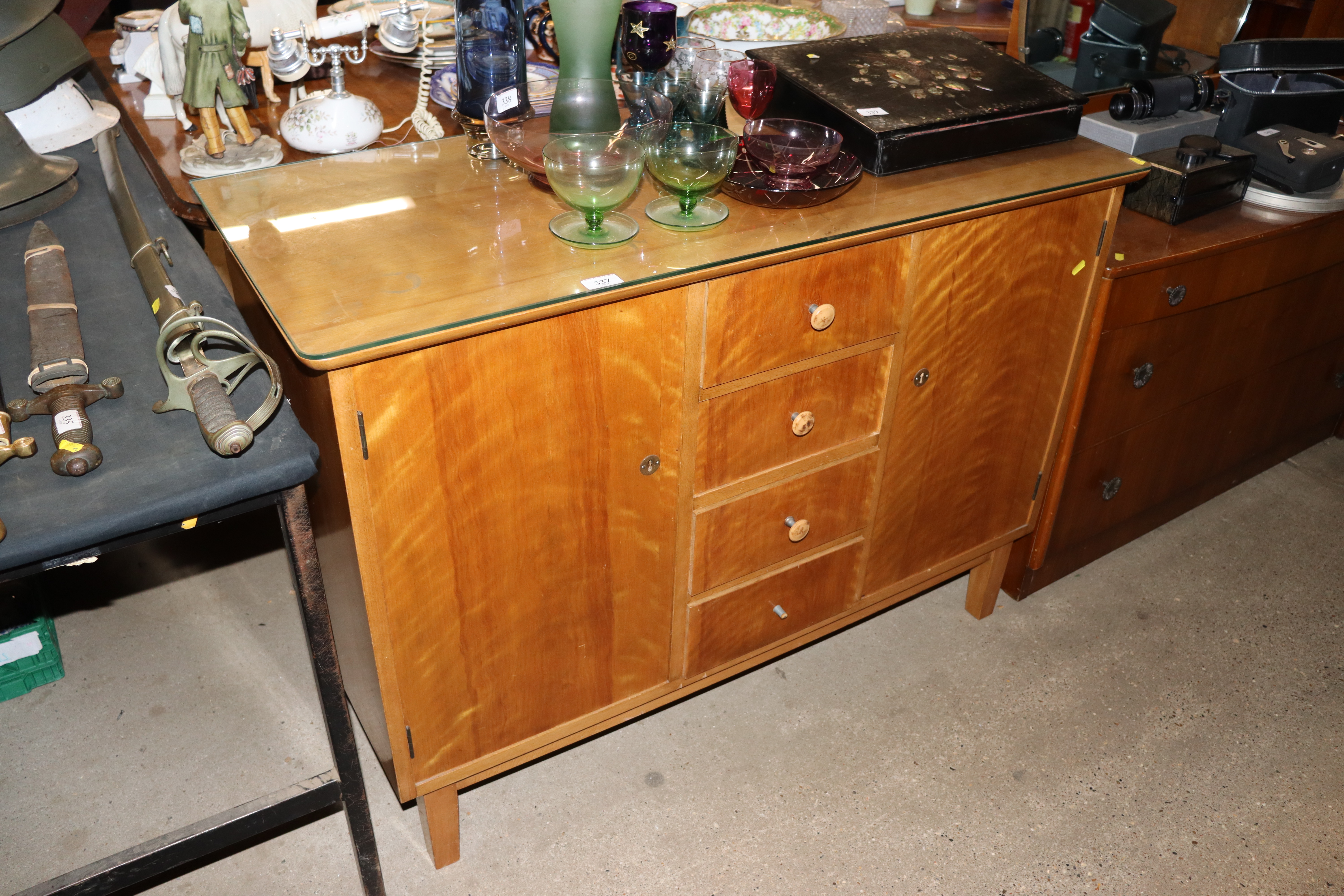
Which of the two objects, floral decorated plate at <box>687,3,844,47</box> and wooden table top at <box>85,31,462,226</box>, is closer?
wooden table top at <box>85,31,462,226</box>

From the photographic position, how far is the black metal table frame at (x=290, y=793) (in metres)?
1.04

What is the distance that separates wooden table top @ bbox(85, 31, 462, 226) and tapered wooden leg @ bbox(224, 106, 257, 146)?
44 mm

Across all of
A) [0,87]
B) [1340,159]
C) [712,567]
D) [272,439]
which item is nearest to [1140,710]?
[712,567]

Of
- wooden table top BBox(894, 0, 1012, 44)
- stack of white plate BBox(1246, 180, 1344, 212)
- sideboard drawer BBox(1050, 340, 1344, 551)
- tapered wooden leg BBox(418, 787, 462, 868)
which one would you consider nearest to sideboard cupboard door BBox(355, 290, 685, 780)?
tapered wooden leg BBox(418, 787, 462, 868)

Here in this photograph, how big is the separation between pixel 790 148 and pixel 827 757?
0.98 m

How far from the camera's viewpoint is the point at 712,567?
1.43 metres

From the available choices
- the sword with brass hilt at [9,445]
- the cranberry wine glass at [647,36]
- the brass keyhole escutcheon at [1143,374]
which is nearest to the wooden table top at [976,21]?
the brass keyhole escutcheon at [1143,374]

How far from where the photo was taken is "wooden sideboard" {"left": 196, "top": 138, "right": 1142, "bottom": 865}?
3.53 feet

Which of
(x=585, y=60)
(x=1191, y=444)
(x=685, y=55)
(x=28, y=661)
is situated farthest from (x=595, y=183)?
(x=1191, y=444)

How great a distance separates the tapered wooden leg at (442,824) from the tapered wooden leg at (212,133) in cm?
98

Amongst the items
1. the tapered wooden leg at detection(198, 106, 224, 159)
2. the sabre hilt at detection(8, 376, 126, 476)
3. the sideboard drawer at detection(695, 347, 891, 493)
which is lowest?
the sideboard drawer at detection(695, 347, 891, 493)

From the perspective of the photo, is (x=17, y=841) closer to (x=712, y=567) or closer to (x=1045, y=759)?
(x=712, y=567)

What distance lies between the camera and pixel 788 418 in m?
1.35

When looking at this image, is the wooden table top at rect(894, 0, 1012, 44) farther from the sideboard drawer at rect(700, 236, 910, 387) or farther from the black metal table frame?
the black metal table frame
